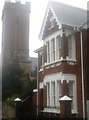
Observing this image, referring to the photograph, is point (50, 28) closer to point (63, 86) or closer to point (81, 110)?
point (63, 86)

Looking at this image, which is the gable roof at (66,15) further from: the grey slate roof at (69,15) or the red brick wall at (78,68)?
the red brick wall at (78,68)

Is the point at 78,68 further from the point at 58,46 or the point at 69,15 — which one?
the point at 69,15

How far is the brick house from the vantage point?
20.2 meters

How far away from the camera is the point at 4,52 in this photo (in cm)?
5438

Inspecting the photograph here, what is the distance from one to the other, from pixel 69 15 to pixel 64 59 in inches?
157

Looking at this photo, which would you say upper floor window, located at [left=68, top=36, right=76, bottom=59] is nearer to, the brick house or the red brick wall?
the brick house

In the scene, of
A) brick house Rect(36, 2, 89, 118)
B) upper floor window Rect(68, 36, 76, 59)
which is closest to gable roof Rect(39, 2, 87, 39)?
brick house Rect(36, 2, 89, 118)

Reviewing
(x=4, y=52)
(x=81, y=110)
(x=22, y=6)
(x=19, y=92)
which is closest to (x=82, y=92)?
(x=81, y=110)

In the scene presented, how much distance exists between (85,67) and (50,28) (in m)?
4.78

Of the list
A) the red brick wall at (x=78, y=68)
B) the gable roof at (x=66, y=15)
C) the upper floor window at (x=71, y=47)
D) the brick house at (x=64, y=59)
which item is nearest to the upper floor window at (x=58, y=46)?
the brick house at (x=64, y=59)

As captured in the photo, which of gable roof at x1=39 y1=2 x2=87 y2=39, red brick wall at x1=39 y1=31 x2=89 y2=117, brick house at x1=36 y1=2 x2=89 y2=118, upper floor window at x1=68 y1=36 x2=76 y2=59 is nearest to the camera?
red brick wall at x1=39 y1=31 x2=89 y2=117

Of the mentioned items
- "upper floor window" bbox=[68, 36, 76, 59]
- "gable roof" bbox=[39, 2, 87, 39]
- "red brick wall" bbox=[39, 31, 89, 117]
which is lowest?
"red brick wall" bbox=[39, 31, 89, 117]

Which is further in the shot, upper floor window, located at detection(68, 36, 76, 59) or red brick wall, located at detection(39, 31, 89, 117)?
upper floor window, located at detection(68, 36, 76, 59)

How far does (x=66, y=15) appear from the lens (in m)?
22.5
